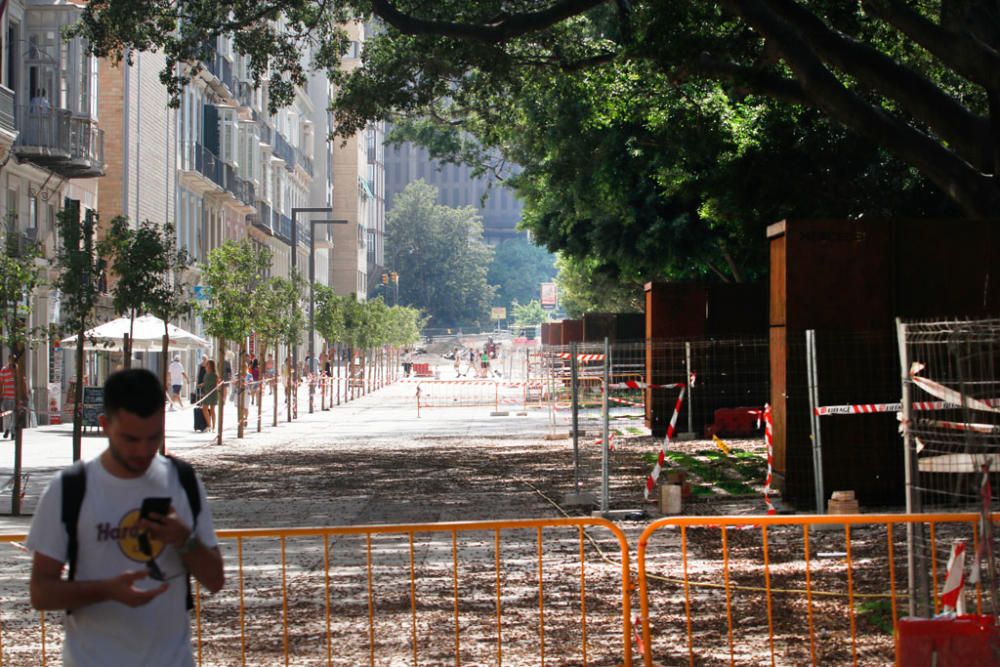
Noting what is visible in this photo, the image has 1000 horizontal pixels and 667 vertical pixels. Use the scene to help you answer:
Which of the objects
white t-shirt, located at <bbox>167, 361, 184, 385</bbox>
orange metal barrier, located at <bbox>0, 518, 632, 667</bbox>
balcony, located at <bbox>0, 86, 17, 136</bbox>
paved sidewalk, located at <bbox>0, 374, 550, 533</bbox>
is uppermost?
balcony, located at <bbox>0, 86, 17, 136</bbox>

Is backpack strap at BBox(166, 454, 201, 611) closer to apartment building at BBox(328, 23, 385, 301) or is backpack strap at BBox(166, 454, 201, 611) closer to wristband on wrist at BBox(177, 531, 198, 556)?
wristband on wrist at BBox(177, 531, 198, 556)

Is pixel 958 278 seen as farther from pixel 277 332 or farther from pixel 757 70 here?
pixel 277 332

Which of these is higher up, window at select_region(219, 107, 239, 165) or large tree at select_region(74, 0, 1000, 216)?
window at select_region(219, 107, 239, 165)

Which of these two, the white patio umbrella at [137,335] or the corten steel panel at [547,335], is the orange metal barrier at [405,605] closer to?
the white patio umbrella at [137,335]

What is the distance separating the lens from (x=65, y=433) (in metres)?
31.7

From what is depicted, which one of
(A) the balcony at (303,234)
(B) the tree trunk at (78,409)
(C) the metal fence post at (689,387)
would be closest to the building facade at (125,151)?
(B) the tree trunk at (78,409)

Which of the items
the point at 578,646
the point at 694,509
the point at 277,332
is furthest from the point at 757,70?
the point at 277,332

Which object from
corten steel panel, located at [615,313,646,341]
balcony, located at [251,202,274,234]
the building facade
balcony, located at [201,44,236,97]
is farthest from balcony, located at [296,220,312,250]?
corten steel panel, located at [615,313,646,341]

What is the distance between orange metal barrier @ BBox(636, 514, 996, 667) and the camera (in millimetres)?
7654

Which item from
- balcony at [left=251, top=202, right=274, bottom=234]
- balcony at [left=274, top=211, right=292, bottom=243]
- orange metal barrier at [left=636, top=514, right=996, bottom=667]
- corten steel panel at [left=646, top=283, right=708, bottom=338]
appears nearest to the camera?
orange metal barrier at [left=636, top=514, right=996, bottom=667]

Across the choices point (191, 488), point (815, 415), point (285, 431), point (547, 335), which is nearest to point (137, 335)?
point (285, 431)

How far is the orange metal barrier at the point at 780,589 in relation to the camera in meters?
7.65

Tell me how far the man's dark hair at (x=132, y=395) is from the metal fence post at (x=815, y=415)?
10.7 meters

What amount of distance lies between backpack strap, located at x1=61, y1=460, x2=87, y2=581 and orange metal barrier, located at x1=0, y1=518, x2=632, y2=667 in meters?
2.78
